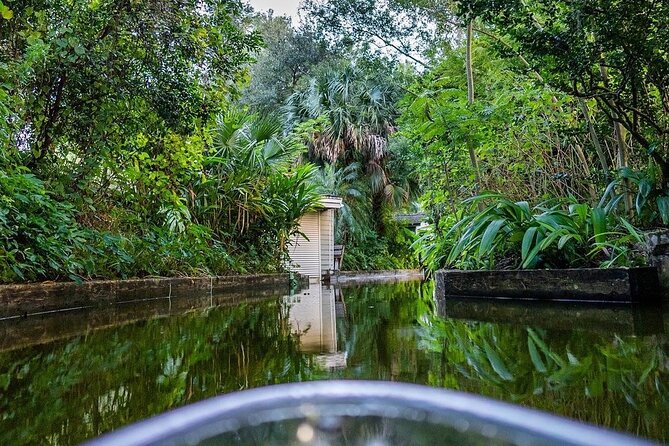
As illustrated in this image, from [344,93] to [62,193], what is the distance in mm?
12429

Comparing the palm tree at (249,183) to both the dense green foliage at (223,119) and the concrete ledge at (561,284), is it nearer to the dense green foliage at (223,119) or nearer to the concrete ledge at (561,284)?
the dense green foliage at (223,119)

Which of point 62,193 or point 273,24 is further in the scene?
point 273,24

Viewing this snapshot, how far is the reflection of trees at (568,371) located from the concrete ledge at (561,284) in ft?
3.78

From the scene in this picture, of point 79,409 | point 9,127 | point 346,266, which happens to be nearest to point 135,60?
point 9,127

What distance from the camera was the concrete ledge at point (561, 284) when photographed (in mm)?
2461

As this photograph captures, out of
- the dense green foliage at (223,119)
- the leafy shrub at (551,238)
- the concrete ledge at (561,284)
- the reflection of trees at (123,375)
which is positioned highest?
the dense green foliage at (223,119)

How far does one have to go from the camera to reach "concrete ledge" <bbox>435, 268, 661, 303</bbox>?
2461 millimetres

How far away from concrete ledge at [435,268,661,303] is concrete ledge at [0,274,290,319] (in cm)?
236

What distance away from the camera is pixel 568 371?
3.34 feet

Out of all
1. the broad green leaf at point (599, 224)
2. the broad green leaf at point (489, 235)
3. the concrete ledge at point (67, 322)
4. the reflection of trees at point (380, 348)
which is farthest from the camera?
the broad green leaf at point (489, 235)

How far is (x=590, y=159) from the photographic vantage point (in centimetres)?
410

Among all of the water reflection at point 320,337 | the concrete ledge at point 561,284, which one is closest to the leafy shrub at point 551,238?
the concrete ledge at point 561,284

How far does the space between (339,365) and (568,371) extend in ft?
1.78

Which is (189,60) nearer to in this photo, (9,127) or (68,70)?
(68,70)
